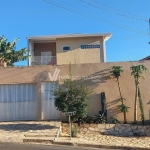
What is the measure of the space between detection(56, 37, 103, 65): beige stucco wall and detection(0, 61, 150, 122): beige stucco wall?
21.6 ft

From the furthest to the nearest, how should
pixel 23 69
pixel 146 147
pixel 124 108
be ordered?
pixel 23 69, pixel 124 108, pixel 146 147

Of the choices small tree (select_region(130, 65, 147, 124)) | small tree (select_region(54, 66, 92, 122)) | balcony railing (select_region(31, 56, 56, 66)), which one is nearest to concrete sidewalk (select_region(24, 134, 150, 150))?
small tree (select_region(54, 66, 92, 122))

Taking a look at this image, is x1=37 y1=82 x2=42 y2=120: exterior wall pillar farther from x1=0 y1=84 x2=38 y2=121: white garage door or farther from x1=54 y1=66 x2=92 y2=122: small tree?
x1=54 y1=66 x2=92 y2=122: small tree

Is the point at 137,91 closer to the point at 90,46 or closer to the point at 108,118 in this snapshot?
the point at 108,118

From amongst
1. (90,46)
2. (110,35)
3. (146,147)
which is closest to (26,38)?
(90,46)

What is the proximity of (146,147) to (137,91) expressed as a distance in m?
5.23

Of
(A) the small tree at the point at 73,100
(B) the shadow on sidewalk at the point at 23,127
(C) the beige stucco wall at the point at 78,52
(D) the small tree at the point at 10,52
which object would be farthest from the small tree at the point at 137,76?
(D) the small tree at the point at 10,52

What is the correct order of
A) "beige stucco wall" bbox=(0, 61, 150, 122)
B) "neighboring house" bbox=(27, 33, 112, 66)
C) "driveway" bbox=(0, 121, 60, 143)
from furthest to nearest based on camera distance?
"neighboring house" bbox=(27, 33, 112, 66) → "beige stucco wall" bbox=(0, 61, 150, 122) → "driveway" bbox=(0, 121, 60, 143)

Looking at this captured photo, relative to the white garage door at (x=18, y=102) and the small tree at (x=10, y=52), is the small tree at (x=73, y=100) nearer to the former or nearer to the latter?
the white garage door at (x=18, y=102)

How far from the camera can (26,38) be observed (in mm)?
22438

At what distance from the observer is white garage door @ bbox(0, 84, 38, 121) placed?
15.3m

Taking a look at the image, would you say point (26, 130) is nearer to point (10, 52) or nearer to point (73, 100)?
point (73, 100)

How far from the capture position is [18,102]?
15352 mm

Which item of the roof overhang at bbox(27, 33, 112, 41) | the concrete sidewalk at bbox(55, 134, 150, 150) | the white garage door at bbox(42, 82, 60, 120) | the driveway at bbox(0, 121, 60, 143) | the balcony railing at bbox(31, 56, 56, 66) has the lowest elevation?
the concrete sidewalk at bbox(55, 134, 150, 150)
